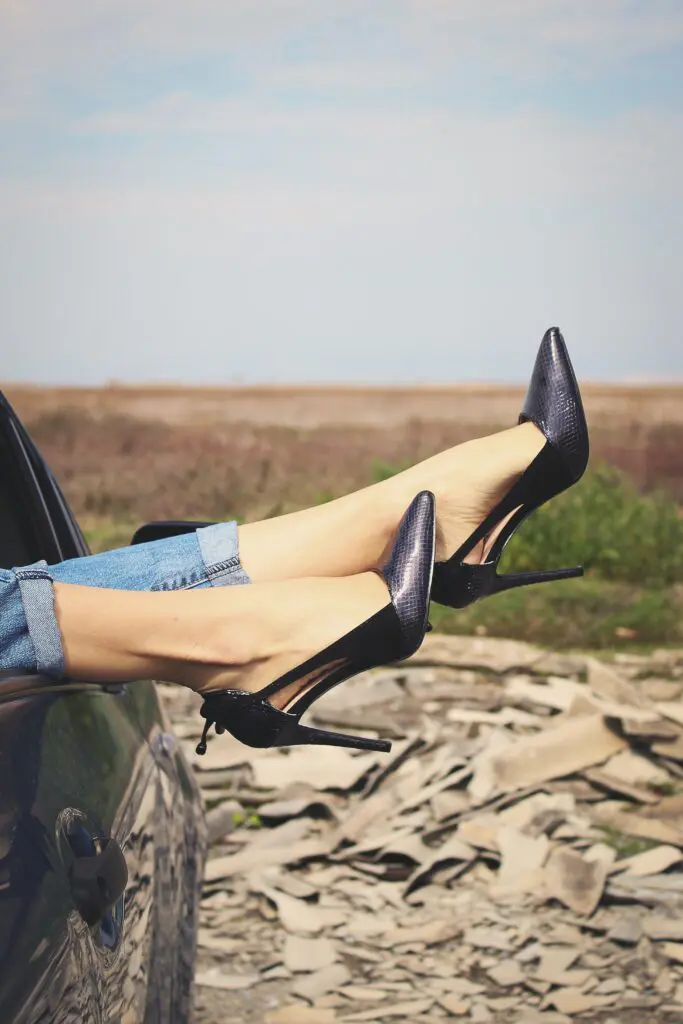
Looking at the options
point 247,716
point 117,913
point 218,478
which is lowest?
point 218,478

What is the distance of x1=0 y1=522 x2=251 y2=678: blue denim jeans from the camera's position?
184 cm

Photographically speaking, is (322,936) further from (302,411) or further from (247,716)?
(302,411)

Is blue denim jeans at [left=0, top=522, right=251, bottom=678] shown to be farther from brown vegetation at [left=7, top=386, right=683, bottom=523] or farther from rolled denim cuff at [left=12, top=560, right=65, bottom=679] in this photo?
brown vegetation at [left=7, top=386, right=683, bottom=523]

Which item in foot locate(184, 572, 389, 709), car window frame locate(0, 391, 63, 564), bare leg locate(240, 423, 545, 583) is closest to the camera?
foot locate(184, 572, 389, 709)

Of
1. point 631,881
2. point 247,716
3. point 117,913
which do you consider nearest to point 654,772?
point 631,881

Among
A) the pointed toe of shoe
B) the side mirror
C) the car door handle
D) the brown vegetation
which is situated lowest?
the brown vegetation

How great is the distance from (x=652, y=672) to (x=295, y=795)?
260cm

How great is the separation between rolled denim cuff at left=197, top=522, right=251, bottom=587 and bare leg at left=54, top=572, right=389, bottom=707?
0.62 feet

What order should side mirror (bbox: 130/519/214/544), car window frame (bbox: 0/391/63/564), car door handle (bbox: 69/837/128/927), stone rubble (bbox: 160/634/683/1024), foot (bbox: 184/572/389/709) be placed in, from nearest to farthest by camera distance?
car door handle (bbox: 69/837/128/927)
foot (bbox: 184/572/389/709)
car window frame (bbox: 0/391/63/564)
side mirror (bbox: 130/519/214/544)
stone rubble (bbox: 160/634/683/1024)

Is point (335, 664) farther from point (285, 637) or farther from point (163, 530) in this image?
point (163, 530)

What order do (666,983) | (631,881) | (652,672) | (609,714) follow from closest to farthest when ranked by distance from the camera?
(666,983), (631,881), (609,714), (652,672)

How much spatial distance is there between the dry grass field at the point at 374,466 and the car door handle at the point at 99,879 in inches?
242

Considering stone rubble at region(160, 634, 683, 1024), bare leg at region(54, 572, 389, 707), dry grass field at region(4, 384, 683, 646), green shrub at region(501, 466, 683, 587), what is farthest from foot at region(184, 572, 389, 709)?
green shrub at region(501, 466, 683, 587)

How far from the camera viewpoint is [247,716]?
6.80 ft
